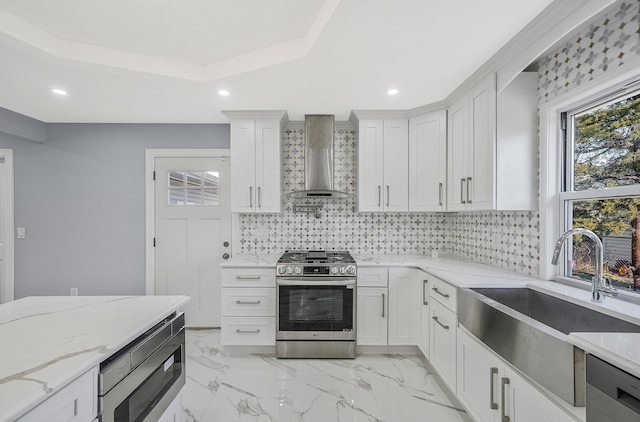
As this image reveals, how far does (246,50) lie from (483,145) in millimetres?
1903

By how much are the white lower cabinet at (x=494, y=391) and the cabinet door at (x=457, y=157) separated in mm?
1154

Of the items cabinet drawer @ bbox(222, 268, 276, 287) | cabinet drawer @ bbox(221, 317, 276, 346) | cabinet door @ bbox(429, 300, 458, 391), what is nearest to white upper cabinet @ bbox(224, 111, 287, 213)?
cabinet drawer @ bbox(222, 268, 276, 287)

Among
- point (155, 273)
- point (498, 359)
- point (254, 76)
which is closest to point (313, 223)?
point (254, 76)

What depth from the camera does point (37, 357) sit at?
0.88 m

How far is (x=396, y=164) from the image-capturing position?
284cm

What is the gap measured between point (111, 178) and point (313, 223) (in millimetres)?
2385

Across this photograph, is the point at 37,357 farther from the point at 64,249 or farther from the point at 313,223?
the point at 64,249

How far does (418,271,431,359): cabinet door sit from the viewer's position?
2297 mm

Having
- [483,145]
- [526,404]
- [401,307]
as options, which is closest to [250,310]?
[401,307]

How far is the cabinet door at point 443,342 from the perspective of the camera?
1.86m

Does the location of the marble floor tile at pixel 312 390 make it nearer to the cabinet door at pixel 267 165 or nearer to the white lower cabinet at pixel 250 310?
the white lower cabinet at pixel 250 310

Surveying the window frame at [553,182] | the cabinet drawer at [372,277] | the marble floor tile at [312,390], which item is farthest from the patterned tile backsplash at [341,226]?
the window frame at [553,182]

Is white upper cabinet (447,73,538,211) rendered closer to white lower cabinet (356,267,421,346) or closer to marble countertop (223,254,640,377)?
marble countertop (223,254,640,377)

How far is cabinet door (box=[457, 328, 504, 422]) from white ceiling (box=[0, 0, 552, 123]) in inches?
70.9
